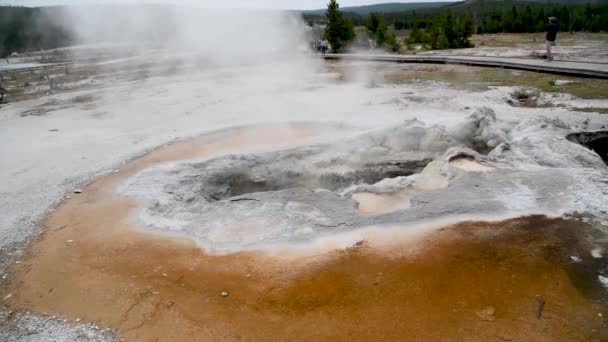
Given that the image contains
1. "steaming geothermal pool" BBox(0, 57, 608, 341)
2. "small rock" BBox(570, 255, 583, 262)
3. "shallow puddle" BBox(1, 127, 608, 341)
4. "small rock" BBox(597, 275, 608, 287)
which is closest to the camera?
"shallow puddle" BBox(1, 127, 608, 341)

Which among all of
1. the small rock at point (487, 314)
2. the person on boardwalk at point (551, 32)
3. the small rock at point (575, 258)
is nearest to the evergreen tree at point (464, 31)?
the person on boardwalk at point (551, 32)

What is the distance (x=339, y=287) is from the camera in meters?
3.16

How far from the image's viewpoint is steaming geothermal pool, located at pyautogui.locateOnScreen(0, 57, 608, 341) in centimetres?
288

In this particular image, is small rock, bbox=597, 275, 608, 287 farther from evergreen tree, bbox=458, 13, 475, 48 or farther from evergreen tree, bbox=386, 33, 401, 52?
evergreen tree, bbox=458, 13, 475, 48

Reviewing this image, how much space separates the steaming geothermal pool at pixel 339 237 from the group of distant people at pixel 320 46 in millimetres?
14491

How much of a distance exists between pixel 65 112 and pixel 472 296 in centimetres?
1080

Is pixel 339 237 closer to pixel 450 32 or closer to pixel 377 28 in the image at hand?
pixel 450 32

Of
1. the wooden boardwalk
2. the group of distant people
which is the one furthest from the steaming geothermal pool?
the group of distant people

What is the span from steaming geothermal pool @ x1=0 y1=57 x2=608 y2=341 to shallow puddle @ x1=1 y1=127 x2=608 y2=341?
0.01 meters

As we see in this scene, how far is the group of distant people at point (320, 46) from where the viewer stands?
20.8 meters

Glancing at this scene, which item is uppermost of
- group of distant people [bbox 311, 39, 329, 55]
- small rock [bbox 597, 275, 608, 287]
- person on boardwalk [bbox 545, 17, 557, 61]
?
group of distant people [bbox 311, 39, 329, 55]

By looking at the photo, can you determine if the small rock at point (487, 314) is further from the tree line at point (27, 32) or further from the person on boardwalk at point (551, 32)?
the tree line at point (27, 32)

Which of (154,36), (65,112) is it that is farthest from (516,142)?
(154,36)

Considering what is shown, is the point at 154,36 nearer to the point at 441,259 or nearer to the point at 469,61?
the point at 469,61
